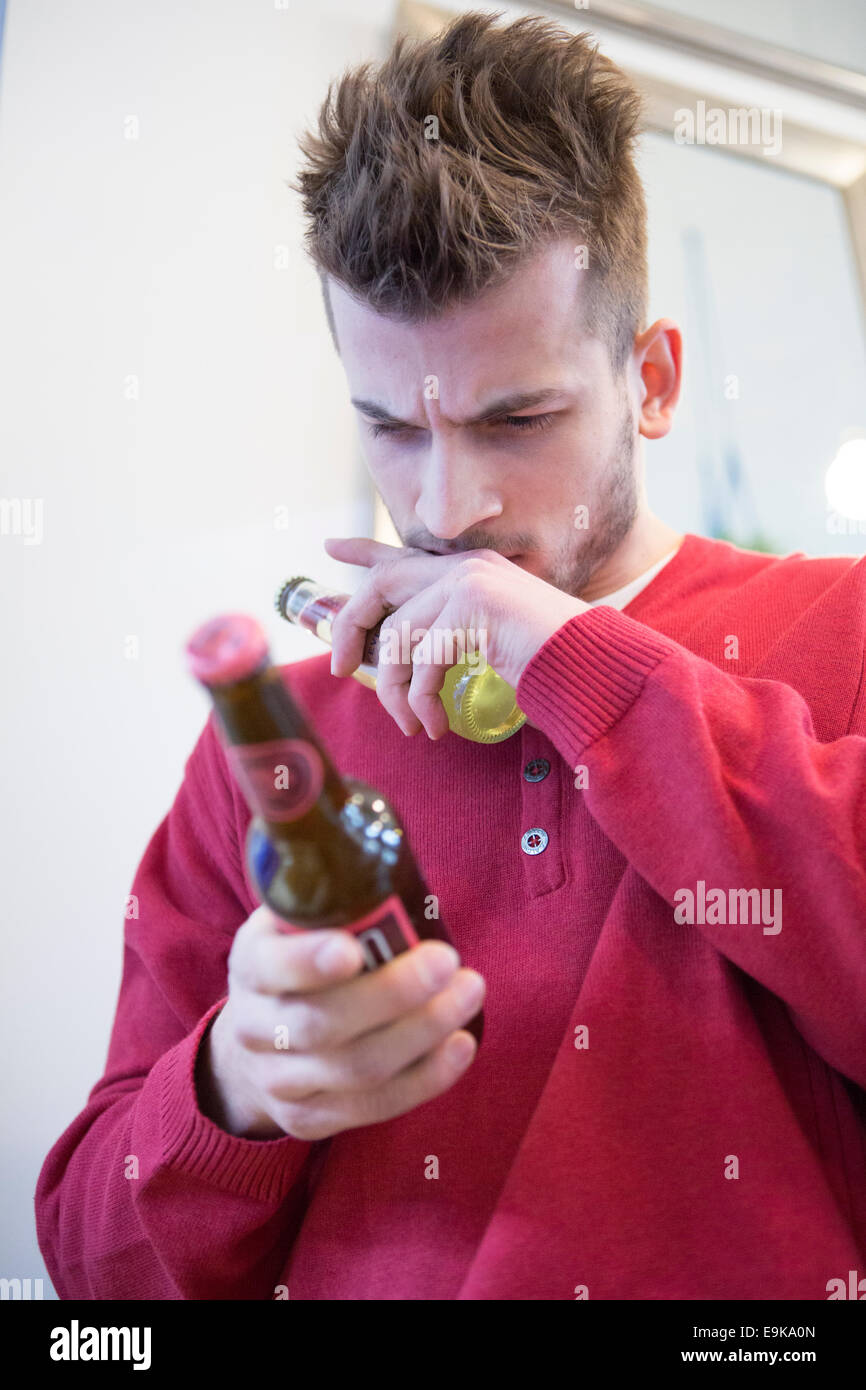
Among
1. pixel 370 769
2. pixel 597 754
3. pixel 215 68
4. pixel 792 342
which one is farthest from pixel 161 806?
pixel 792 342

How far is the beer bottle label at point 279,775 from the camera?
47 cm

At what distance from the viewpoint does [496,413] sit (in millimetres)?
917

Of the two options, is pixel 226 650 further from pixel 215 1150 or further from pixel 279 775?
pixel 215 1150

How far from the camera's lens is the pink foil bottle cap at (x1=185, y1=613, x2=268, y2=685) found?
0.45 metres

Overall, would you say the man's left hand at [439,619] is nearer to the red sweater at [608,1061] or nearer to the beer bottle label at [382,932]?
the red sweater at [608,1061]

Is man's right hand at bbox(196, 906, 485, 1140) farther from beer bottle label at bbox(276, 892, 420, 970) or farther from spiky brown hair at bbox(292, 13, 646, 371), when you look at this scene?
spiky brown hair at bbox(292, 13, 646, 371)

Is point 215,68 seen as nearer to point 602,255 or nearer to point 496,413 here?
point 602,255

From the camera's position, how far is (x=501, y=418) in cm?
93

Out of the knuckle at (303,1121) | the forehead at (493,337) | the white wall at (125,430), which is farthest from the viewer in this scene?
the white wall at (125,430)

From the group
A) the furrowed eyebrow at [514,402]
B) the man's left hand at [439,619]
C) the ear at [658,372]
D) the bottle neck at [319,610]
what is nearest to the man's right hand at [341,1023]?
the man's left hand at [439,619]

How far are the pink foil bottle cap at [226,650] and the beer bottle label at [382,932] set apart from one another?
0.14 meters

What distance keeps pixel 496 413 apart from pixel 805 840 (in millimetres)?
474

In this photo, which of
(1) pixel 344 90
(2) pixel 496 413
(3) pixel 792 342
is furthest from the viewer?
(3) pixel 792 342

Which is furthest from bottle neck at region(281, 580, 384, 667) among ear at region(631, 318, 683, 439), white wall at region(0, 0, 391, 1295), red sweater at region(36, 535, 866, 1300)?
white wall at region(0, 0, 391, 1295)
